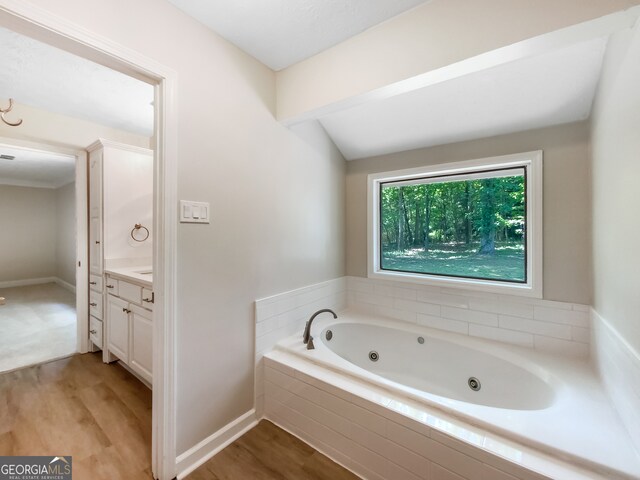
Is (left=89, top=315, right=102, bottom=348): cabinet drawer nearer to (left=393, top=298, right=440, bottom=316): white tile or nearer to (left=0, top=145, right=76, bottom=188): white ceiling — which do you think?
(left=0, top=145, right=76, bottom=188): white ceiling

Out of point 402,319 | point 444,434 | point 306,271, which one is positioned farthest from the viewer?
point 402,319

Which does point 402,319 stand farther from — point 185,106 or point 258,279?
point 185,106

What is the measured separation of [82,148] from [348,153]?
252 centimetres

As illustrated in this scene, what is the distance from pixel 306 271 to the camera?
7.08 feet

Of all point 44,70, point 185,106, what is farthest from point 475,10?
point 44,70

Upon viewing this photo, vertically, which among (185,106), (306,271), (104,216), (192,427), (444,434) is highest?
(185,106)

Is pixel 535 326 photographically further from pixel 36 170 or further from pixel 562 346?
pixel 36 170

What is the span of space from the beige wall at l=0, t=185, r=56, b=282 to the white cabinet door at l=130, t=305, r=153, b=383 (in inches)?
233

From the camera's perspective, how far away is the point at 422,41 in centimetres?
126

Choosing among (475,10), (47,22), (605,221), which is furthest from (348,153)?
(47,22)

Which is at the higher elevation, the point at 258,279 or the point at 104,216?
the point at 104,216

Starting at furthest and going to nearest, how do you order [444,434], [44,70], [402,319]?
1. [402,319]
2. [44,70]
3. [444,434]

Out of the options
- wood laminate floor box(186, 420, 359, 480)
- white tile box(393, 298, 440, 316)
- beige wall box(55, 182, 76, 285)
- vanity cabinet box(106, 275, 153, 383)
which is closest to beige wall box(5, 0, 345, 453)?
wood laminate floor box(186, 420, 359, 480)

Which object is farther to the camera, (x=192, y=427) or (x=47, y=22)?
(x=192, y=427)
